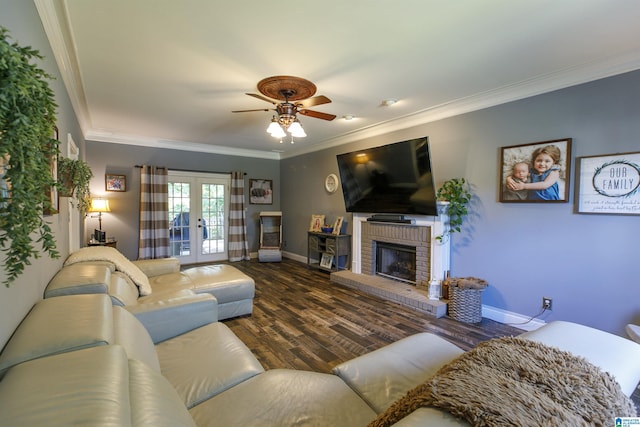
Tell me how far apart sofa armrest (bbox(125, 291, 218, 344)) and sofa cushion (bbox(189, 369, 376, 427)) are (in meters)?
0.82

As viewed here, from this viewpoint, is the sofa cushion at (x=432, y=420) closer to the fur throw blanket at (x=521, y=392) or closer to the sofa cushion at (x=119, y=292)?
the fur throw blanket at (x=521, y=392)

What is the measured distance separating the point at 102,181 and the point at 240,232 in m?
2.60

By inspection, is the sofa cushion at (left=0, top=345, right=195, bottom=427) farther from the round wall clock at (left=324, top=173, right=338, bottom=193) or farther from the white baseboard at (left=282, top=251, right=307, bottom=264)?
the white baseboard at (left=282, top=251, right=307, bottom=264)

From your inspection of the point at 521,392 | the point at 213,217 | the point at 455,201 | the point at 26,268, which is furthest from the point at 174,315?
the point at 213,217

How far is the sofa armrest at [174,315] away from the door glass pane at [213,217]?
13.8ft

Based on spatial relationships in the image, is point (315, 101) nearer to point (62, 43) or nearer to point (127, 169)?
point (62, 43)

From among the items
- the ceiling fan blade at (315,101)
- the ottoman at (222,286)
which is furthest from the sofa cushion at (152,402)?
the ceiling fan blade at (315,101)

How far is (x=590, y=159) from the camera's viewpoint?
2.46 m

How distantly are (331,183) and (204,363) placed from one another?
13.7 feet

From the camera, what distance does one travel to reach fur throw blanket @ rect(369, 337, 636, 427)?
0.66 metres

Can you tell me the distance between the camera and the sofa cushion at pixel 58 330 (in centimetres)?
100

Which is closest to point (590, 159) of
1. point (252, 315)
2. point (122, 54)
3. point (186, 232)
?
point (252, 315)

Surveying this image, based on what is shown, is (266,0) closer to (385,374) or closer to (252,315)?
(385,374)

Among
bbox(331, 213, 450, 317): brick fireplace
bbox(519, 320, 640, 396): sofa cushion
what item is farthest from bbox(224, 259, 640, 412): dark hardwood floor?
bbox(519, 320, 640, 396): sofa cushion
